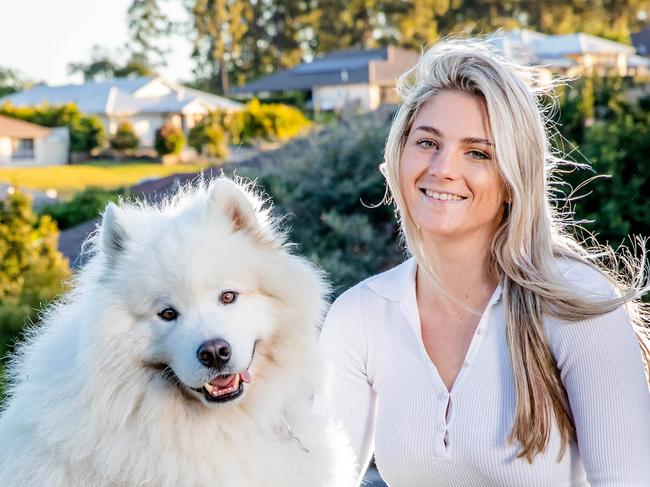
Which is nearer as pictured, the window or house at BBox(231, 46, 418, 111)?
the window

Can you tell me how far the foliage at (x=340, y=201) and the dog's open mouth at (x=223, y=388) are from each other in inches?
199

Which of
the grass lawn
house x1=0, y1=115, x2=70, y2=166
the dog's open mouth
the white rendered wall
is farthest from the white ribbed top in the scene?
the white rendered wall

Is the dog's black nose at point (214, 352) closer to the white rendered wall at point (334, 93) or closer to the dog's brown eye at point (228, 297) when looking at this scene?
the dog's brown eye at point (228, 297)

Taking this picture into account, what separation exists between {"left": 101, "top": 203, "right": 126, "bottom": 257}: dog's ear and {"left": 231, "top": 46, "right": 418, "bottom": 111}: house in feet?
149

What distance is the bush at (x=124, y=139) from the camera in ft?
148

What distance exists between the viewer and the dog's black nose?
8.86 ft

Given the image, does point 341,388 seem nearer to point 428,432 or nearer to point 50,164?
point 428,432

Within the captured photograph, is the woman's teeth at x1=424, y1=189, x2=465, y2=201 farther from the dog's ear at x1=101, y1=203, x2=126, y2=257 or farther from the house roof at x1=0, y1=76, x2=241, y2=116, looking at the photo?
the house roof at x1=0, y1=76, x2=241, y2=116

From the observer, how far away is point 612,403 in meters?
2.86

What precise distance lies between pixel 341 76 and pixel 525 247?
163 feet

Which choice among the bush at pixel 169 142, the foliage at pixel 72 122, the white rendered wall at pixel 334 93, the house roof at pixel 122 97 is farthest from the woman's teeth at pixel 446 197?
the house roof at pixel 122 97

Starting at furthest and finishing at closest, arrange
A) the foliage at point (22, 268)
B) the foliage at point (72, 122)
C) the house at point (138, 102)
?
the house at point (138, 102) < the foliage at point (72, 122) < the foliage at point (22, 268)

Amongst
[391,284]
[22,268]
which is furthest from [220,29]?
[391,284]

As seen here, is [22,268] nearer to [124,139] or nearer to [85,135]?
[85,135]
